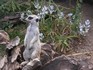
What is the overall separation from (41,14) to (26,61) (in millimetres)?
1514

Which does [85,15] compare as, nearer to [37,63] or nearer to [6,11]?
[6,11]

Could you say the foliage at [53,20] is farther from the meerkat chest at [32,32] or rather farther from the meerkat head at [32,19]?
the meerkat head at [32,19]

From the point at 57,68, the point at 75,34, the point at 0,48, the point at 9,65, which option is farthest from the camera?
the point at 75,34

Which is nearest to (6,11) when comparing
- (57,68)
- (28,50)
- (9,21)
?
(9,21)

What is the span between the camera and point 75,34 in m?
5.81

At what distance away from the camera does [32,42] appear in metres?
4.51

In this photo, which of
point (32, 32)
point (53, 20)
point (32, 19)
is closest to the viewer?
point (32, 19)

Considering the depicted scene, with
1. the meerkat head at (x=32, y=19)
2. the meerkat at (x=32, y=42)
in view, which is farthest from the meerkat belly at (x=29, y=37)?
Answer: the meerkat head at (x=32, y=19)

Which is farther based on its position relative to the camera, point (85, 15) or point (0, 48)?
point (85, 15)

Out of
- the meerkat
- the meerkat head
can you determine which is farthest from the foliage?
the meerkat head

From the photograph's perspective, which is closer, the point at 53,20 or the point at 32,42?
the point at 32,42

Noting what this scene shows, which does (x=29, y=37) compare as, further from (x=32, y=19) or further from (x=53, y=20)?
(x=53, y=20)

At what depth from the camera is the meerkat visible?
4445 mm

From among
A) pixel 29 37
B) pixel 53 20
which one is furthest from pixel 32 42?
pixel 53 20
